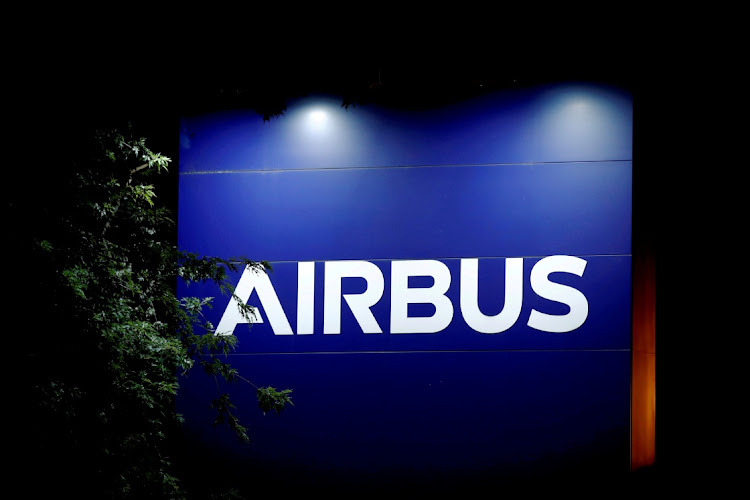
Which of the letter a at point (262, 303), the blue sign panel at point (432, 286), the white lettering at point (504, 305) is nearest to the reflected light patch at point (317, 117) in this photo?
the blue sign panel at point (432, 286)

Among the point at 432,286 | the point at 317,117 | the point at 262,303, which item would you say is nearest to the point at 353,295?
the point at 432,286

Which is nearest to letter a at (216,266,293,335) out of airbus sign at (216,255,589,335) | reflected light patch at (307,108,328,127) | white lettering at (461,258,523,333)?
airbus sign at (216,255,589,335)

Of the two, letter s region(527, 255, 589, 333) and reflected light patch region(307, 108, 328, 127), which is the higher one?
reflected light patch region(307, 108, 328, 127)

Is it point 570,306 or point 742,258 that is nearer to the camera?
point 570,306

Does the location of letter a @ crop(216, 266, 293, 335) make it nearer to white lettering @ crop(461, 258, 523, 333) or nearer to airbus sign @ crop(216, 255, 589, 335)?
airbus sign @ crop(216, 255, 589, 335)

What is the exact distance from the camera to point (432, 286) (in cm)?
713

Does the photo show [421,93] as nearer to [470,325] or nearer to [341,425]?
[470,325]

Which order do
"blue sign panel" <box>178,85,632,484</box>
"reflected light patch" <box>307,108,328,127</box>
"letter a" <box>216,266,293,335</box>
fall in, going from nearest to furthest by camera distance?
"blue sign panel" <box>178,85,632,484</box>
"letter a" <box>216,266,293,335</box>
"reflected light patch" <box>307,108,328,127</box>

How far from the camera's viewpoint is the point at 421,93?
7.43 meters

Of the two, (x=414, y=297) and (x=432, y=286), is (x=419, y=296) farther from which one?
(x=432, y=286)

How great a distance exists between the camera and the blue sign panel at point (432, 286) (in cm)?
699

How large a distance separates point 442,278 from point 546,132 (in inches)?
66.6

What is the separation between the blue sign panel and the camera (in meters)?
6.99

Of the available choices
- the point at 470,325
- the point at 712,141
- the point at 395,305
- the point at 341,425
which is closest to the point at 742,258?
the point at 712,141
